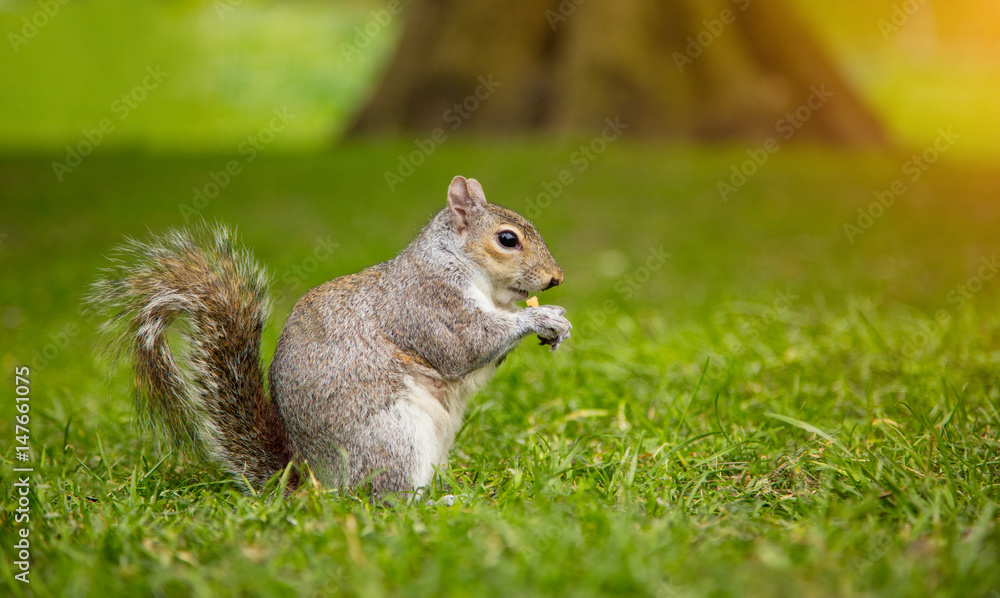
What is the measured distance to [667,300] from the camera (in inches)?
220

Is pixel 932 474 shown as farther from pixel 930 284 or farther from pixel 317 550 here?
pixel 930 284

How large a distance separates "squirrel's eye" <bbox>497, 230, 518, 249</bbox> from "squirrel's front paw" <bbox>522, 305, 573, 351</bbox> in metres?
0.23

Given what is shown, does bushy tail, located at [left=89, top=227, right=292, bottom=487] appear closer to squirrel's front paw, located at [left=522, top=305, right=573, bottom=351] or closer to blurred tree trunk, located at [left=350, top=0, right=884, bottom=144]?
squirrel's front paw, located at [left=522, top=305, right=573, bottom=351]

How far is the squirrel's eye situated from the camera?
2.68 metres

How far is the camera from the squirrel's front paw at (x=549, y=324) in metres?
2.55

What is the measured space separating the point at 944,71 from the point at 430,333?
2372 cm

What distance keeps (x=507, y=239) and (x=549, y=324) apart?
0.33 metres

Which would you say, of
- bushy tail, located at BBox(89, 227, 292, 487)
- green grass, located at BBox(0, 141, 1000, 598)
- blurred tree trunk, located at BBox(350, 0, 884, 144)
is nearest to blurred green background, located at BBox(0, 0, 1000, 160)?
blurred tree trunk, located at BBox(350, 0, 884, 144)

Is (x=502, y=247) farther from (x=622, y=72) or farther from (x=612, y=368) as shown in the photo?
(x=622, y=72)

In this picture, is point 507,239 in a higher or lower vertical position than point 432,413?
higher

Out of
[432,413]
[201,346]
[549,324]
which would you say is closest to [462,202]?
[549,324]

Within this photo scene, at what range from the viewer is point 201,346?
259cm

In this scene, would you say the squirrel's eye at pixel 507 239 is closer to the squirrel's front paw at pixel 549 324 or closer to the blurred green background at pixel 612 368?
the squirrel's front paw at pixel 549 324

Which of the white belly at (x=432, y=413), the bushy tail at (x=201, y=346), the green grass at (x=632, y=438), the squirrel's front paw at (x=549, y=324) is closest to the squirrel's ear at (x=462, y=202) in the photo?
the squirrel's front paw at (x=549, y=324)
